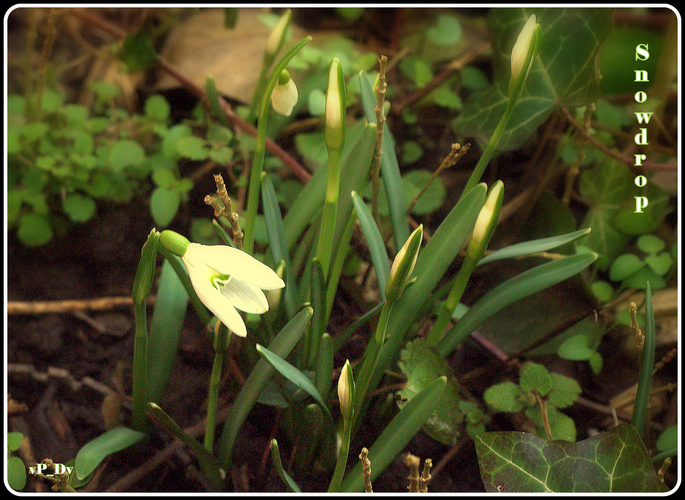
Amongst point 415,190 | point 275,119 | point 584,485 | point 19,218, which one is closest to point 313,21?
point 275,119

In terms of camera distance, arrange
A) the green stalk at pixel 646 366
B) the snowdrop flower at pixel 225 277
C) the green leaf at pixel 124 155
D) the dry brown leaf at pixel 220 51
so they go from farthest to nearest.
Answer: the dry brown leaf at pixel 220 51
the green leaf at pixel 124 155
the green stalk at pixel 646 366
the snowdrop flower at pixel 225 277

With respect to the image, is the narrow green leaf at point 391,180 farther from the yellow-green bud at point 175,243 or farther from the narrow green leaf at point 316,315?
the yellow-green bud at point 175,243

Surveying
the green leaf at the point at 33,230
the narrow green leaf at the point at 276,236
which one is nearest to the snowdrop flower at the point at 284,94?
the narrow green leaf at the point at 276,236

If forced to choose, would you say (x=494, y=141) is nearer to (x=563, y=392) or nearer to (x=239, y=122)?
(x=563, y=392)

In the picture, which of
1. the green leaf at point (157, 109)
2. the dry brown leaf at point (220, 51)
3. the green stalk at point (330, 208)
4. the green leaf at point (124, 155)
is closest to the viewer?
the green stalk at point (330, 208)

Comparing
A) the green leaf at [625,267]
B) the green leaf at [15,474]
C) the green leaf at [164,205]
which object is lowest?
the green leaf at [15,474]

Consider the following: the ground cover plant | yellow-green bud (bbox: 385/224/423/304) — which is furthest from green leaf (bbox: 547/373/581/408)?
yellow-green bud (bbox: 385/224/423/304)

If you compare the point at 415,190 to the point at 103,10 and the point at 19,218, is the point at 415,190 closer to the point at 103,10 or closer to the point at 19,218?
the point at 19,218
